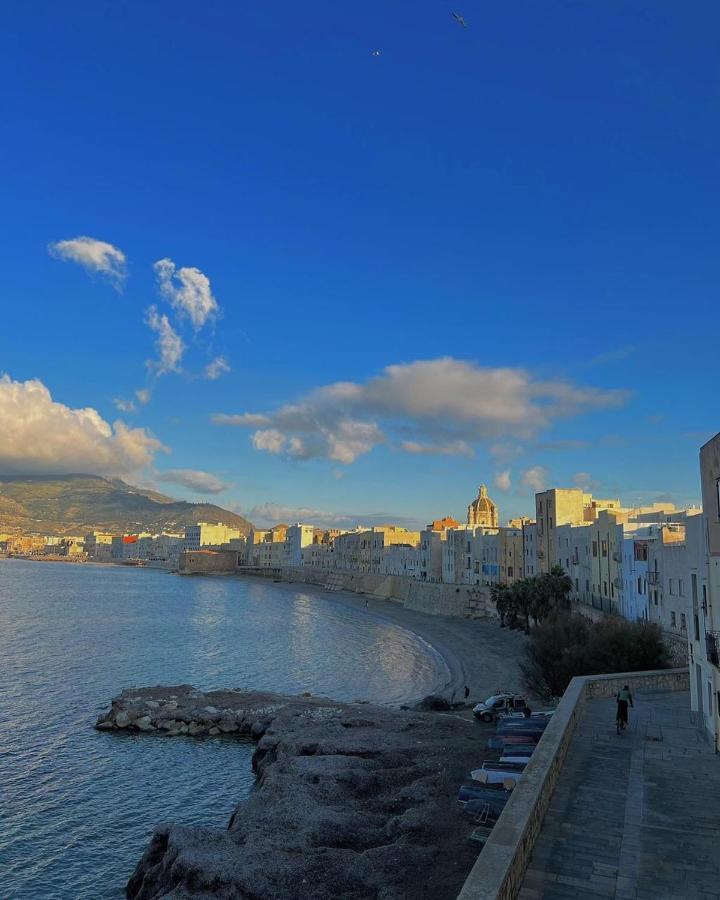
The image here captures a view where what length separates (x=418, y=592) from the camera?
107750 mm

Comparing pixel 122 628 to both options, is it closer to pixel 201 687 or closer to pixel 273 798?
pixel 201 687

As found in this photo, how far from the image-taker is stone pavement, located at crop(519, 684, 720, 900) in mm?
9773

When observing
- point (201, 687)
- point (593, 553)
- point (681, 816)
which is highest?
point (593, 553)

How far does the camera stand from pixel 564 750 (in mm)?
15516

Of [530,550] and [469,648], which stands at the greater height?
[530,550]

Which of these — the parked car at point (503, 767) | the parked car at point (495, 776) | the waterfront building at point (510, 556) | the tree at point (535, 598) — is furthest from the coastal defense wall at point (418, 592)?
the parked car at point (495, 776)

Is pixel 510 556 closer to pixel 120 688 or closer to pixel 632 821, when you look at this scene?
pixel 120 688

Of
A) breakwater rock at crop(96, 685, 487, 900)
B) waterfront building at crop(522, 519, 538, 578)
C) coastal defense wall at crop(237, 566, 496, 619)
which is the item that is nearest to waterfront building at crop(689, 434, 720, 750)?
breakwater rock at crop(96, 685, 487, 900)

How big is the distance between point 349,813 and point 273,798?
2862mm

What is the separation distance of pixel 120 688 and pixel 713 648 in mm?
39631

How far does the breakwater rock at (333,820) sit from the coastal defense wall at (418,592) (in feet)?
183

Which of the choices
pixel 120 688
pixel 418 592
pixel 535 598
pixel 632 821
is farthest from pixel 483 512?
pixel 632 821

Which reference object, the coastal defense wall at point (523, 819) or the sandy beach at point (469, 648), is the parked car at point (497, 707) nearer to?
the sandy beach at point (469, 648)

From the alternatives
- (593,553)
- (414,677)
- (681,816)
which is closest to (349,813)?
(681,816)
